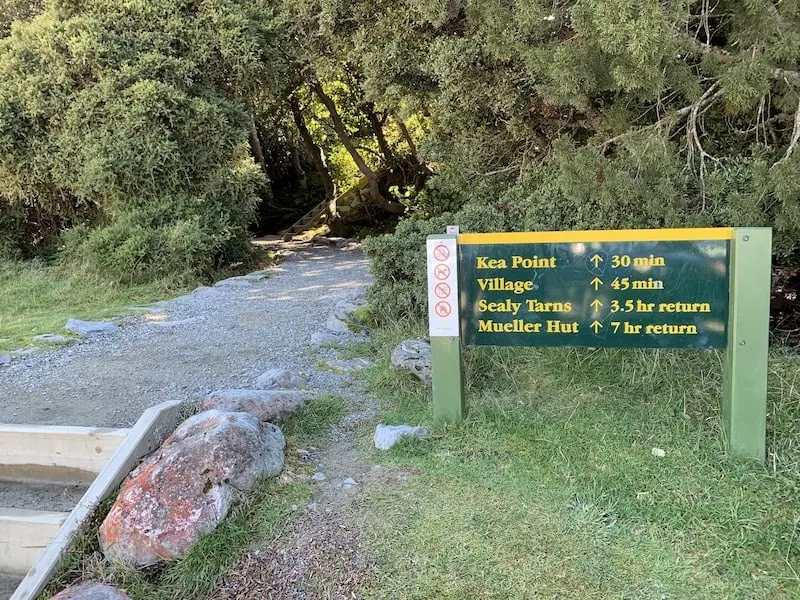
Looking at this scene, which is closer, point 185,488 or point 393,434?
point 185,488

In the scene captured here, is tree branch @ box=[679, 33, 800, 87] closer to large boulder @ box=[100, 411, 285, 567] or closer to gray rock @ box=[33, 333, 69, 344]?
large boulder @ box=[100, 411, 285, 567]

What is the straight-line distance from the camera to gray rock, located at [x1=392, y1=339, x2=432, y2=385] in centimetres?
425

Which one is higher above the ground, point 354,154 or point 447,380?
point 354,154

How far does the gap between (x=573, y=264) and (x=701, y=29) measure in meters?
2.44

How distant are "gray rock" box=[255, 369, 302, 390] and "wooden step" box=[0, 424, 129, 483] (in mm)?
1011

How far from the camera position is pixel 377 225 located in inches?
643

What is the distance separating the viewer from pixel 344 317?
246 inches

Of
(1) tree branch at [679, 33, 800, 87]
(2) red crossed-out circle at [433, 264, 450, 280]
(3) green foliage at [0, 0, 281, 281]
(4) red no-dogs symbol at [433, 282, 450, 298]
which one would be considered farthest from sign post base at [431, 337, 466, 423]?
(3) green foliage at [0, 0, 281, 281]

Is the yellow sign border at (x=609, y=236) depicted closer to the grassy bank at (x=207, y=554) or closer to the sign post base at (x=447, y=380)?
the sign post base at (x=447, y=380)

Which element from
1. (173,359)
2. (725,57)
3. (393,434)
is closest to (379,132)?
(173,359)

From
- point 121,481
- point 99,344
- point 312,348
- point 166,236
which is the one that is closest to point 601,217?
point 312,348

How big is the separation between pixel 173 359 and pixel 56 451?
1675 mm

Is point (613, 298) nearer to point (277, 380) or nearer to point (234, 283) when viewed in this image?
point (277, 380)

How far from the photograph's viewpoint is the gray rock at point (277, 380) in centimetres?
438
